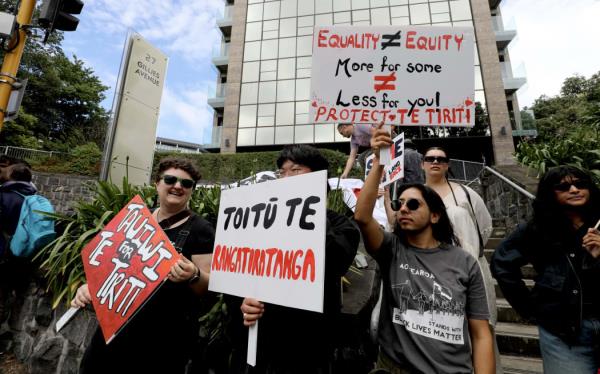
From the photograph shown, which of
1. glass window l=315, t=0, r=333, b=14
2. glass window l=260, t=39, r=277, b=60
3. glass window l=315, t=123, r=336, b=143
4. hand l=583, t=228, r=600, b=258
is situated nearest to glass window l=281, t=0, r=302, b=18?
glass window l=315, t=0, r=333, b=14

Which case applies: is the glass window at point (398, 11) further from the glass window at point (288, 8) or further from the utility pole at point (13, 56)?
the utility pole at point (13, 56)

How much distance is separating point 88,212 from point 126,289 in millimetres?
2280

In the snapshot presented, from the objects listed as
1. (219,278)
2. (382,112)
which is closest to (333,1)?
(382,112)

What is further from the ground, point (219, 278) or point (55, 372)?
point (219, 278)

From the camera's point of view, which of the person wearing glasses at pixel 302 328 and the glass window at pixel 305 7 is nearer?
the person wearing glasses at pixel 302 328

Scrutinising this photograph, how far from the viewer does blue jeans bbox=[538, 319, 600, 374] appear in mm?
A: 1579

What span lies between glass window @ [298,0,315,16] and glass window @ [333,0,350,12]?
4.86 ft

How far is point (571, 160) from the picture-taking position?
15.6ft

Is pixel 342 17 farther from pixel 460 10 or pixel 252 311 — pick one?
pixel 252 311

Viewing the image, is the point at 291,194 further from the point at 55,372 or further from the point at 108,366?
the point at 55,372

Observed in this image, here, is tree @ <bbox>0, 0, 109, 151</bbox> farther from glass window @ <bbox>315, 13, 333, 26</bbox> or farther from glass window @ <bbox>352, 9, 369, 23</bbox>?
glass window @ <bbox>352, 9, 369, 23</bbox>

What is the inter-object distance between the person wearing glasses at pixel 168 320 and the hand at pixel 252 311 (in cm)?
35

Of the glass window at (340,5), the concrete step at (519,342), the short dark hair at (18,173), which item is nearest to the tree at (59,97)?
the glass window at (340,5)

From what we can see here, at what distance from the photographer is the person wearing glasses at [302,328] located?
1.40m
